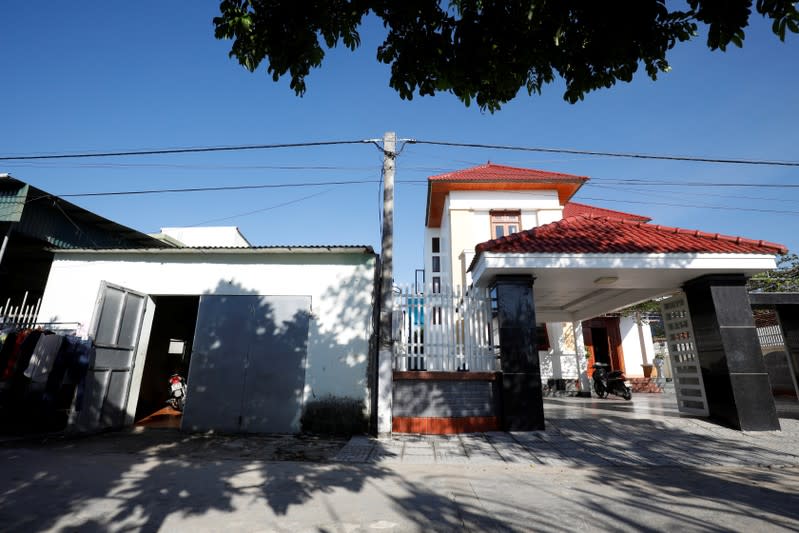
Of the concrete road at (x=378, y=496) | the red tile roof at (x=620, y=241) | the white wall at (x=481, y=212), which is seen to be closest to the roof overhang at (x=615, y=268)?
the red tile roof at (x=620, y=241)

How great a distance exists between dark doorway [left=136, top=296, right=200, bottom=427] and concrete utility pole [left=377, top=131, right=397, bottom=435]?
206 inches

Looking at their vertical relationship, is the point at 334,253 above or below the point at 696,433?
above

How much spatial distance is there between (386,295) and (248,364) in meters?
3.17

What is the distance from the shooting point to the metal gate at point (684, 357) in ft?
26.0

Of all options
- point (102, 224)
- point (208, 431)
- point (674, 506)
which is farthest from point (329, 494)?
point (102, 224)

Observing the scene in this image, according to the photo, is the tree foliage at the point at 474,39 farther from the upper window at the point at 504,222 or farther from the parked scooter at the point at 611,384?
the parked scooter at the point at 611,384

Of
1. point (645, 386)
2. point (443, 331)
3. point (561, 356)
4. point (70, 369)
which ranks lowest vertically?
point (645, 386)

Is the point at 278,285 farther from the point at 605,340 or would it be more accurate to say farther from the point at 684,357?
the point at 605,340

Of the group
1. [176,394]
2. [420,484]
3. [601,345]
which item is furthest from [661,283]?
[176,394]

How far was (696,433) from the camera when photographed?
21.6 feet

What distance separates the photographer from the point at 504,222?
14742 mm

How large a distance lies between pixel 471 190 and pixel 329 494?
13.0 meters

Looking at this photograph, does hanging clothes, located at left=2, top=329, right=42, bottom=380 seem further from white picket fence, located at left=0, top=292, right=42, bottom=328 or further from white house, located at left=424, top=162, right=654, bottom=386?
white house, located at left=424, top=162, right=654, bottom=386

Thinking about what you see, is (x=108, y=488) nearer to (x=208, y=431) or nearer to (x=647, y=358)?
(x=208, y=431)
